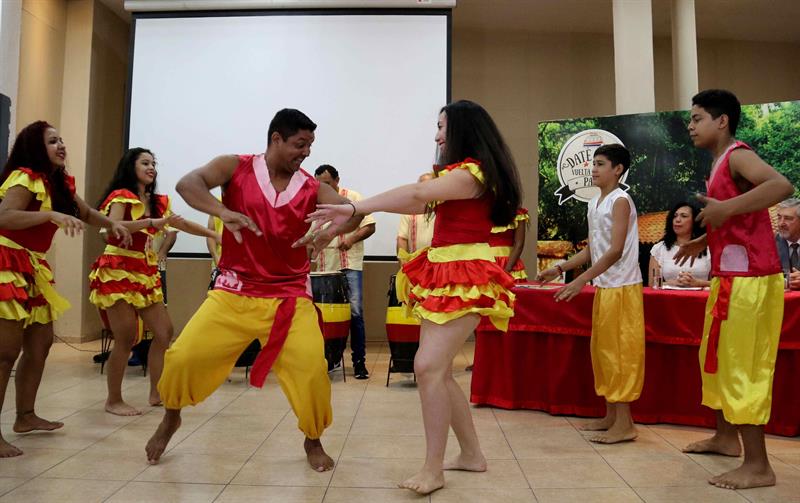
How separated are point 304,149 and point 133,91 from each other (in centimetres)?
515

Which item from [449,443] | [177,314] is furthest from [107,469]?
[177,314]

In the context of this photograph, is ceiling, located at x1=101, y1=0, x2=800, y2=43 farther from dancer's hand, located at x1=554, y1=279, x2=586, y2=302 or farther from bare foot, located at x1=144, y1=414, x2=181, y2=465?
bare foot, located at x1=144, y1=414, x2=181, y2=465

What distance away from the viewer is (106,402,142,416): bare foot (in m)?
3.69

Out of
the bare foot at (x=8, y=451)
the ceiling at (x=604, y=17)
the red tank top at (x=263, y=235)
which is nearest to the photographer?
the red tank top at (x=263, y=235)

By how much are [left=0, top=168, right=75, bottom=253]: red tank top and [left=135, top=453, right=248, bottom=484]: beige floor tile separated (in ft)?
4.20

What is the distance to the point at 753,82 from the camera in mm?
8484

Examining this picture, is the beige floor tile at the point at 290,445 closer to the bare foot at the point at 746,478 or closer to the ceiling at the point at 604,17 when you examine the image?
the bare foot at the point at 746,478

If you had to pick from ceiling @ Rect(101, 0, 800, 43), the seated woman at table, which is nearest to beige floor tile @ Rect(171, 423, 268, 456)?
the seated woman at table

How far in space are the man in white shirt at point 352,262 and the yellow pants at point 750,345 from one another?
312 centimetres

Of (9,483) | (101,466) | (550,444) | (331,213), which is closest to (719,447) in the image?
(550,444)

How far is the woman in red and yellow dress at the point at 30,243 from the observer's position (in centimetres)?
283

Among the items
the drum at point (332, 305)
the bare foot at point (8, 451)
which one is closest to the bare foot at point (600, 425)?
the drum at point (332, 305)

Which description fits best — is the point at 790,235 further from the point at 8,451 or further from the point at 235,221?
the point at 8,451

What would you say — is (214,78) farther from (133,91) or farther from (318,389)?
(318,389)
